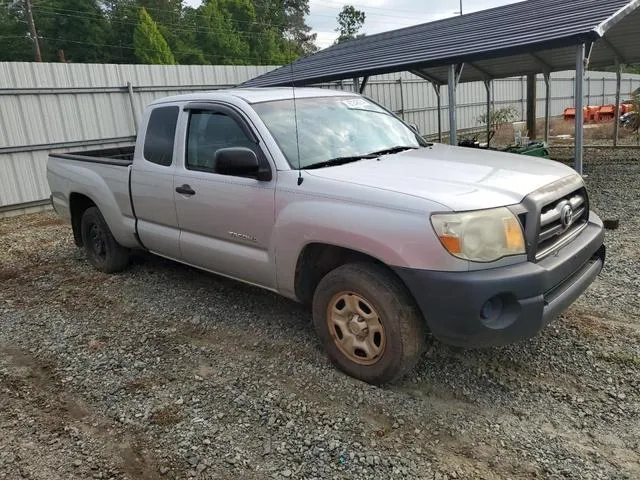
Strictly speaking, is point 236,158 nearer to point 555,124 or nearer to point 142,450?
point 142,450

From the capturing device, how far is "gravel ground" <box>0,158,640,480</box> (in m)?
2.68

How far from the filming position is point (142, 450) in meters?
2.85

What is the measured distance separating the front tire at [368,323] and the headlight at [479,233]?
454 millimetres

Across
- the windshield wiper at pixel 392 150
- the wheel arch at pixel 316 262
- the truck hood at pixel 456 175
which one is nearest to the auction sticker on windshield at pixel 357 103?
the windshield wiper at pixel 392 150

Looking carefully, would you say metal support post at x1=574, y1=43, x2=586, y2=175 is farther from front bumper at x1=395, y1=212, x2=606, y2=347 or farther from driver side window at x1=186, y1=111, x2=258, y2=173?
driver side window at x1=186, y1=111, x2=258, y2=173

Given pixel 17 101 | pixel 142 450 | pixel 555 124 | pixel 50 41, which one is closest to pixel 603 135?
pixel 555 124

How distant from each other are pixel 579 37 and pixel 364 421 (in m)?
6.67

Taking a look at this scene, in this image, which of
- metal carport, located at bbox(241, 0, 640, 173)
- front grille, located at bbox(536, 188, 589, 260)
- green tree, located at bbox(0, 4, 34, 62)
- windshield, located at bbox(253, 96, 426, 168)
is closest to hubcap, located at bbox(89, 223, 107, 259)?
windshield, located at bbox(253, 96, 426, 168)

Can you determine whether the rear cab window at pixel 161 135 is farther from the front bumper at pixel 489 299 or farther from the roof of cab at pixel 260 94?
the front bumper at pixel 489 299

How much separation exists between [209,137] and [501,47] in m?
6.03

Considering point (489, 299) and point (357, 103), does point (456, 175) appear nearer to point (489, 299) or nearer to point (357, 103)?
point (489, 299)

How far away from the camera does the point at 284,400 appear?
3.23m

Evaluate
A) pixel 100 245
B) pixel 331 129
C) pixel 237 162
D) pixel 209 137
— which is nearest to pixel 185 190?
pixel 209 137

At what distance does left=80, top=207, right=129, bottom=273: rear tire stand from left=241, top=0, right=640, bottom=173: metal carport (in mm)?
4060
